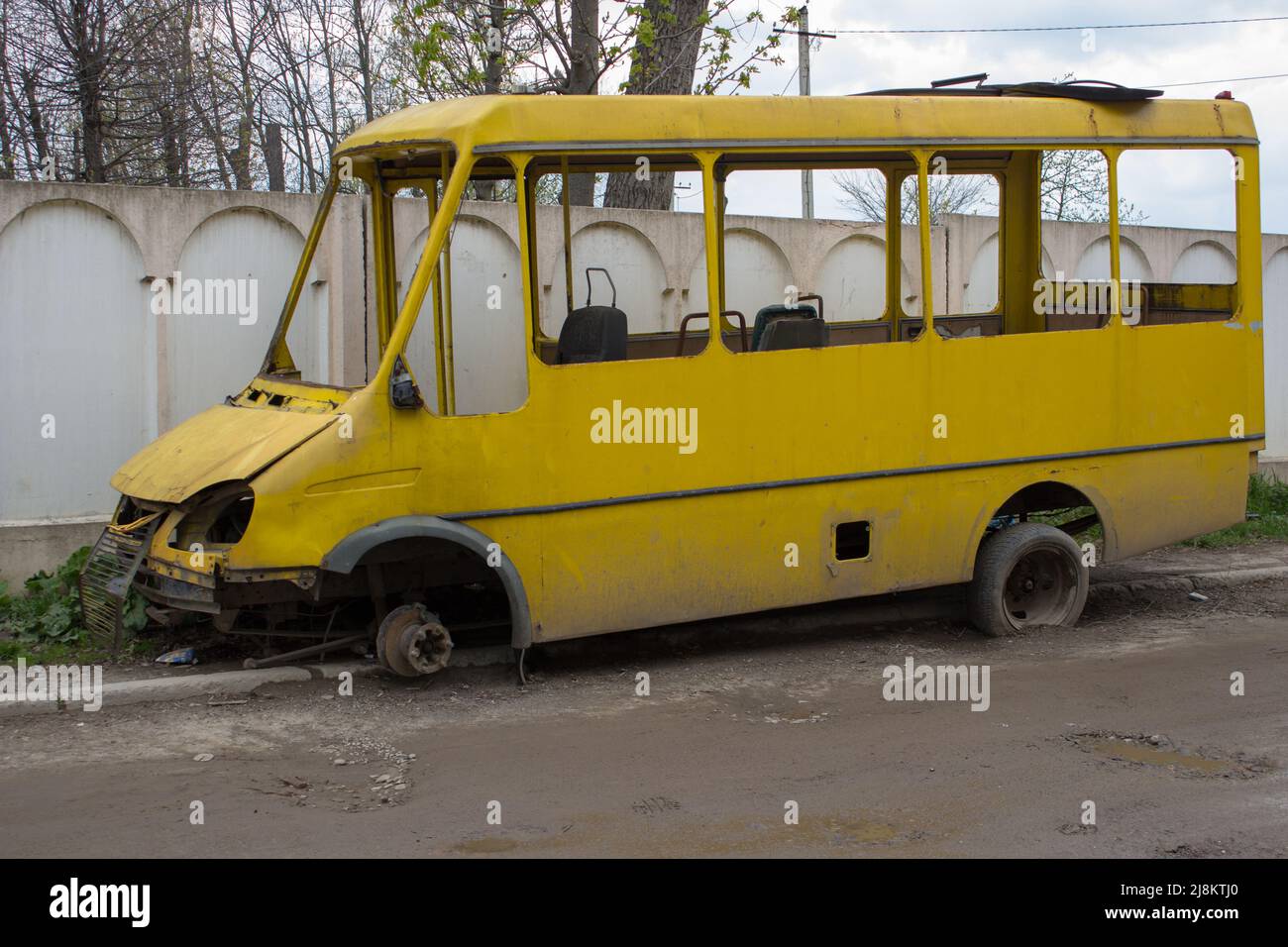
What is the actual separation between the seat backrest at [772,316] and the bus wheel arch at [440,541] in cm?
205

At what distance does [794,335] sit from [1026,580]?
7.27 ft

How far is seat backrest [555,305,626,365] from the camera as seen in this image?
7.36 metres

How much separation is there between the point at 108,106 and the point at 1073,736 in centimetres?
1244

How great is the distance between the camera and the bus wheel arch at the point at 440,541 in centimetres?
655

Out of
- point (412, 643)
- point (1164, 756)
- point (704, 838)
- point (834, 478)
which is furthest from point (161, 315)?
point (1164, 756)

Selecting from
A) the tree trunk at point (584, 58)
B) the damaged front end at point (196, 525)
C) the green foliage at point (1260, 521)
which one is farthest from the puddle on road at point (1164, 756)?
the tree trunk at point (584, 58)

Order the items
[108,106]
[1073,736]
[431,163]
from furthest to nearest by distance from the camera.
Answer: [108,106]
[431,163]
[1073,736]

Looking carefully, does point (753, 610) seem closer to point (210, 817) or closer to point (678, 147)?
point (678, 147)

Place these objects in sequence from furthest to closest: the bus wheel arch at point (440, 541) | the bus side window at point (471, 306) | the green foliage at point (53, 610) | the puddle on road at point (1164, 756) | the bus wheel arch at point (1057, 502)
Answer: the bus wheel arch at point (1057, 502) → the green foliage at point (53, 610) → the bus side window at point (471, 306) → the bus wheel arch at point (440, 541) → the puddle on road at point (1164, 756)

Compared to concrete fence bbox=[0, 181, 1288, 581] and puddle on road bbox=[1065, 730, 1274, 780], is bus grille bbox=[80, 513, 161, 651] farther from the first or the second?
puddle on road bbox=[1065, 730, 1274, 780]

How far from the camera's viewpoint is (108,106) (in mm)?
14914

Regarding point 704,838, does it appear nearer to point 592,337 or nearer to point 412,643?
point 412,643

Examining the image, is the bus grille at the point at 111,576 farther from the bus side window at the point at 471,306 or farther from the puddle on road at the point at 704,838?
the puddle on road at the point at 704,838
